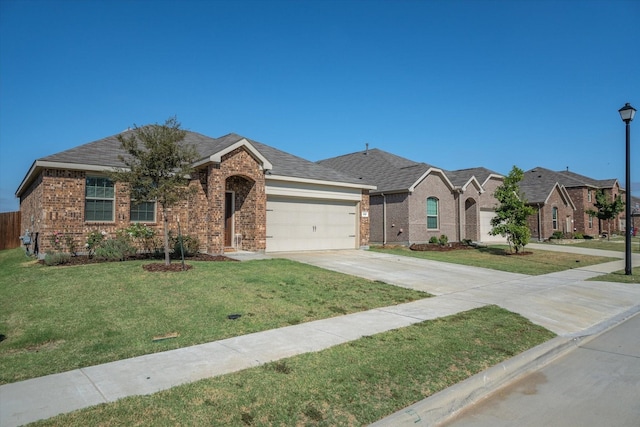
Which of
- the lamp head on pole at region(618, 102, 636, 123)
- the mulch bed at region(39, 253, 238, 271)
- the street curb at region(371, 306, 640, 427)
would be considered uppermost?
the lamp head on pole at region(618, 102, 636, 123)

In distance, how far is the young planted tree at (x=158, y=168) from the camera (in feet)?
36.6

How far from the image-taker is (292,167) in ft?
62.8

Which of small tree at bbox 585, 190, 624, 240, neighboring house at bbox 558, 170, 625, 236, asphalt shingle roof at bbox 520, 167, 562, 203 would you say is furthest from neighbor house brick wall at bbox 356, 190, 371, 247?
neighboring house at bbox 558, 170, 625, 236

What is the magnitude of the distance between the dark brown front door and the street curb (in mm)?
13114

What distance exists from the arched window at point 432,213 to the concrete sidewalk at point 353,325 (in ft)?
30.2

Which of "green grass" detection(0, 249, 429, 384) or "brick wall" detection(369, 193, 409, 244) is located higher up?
"brick wall" detection(369, 193, 409, 244)

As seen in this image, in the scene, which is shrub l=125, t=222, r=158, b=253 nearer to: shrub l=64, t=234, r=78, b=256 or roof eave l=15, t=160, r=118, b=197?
shrub l=64, t=234, r=78, b=256

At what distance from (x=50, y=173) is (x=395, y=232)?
1717 centimetres

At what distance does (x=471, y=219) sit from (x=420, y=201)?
6.39 m

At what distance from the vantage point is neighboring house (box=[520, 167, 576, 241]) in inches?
1280

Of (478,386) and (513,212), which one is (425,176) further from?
(478,386)

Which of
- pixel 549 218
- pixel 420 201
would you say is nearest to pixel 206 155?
pixel 420 201

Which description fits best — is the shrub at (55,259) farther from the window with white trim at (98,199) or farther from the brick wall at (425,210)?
the brick wall at (425,210)

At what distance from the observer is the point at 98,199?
14062 millimetres
